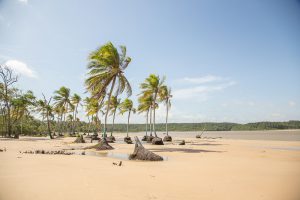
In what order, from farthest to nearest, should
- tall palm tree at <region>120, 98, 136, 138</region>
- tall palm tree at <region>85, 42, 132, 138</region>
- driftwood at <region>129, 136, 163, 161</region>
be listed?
tall palm tree at <region>120, 98, 136, 138</region>, tall palm tree at <region>85, 42, 132, 138</region>, driftwood at <region>129, 136, 163, 161</region>

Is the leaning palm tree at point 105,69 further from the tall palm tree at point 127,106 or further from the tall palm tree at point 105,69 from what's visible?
the tall palm tree at point 127,106

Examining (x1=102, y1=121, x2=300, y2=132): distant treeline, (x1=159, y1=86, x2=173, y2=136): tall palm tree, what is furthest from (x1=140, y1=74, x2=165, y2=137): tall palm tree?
(x1=102, y1=121, x2=300, y2=132): distant treeline

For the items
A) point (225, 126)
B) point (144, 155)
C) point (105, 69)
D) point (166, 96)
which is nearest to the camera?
point (144, 155)

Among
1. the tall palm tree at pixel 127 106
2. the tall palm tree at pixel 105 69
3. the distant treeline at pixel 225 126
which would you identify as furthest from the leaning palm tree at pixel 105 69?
the distant treeline at pixel 225 126

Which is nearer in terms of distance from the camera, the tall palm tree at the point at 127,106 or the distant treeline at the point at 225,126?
the tall palm tree at the point at 127,106

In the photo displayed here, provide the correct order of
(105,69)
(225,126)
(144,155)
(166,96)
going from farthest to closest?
1. (225,126)
2. (166,96)
3. (105,69)
4. (144,155)

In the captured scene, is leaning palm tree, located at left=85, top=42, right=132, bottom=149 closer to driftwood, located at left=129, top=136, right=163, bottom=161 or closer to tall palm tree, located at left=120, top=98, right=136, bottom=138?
driftwood, located at left=129, top=136, right=163, bottom=161

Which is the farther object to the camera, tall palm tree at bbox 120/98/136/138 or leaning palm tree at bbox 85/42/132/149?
tall palm tree at bbox 120/98/136/138

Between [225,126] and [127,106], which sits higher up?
[127,106]

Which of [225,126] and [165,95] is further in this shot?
[225,126]

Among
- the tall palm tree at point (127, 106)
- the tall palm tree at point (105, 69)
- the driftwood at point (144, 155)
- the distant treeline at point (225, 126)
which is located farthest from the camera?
the distant treeline at point (225, 126)

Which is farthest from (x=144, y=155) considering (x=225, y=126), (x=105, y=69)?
(x=225, y=126)

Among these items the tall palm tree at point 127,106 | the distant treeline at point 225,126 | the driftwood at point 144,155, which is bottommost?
the distant treeline at point 225,126

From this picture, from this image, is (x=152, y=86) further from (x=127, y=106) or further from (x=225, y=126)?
(x=225, y=126)
